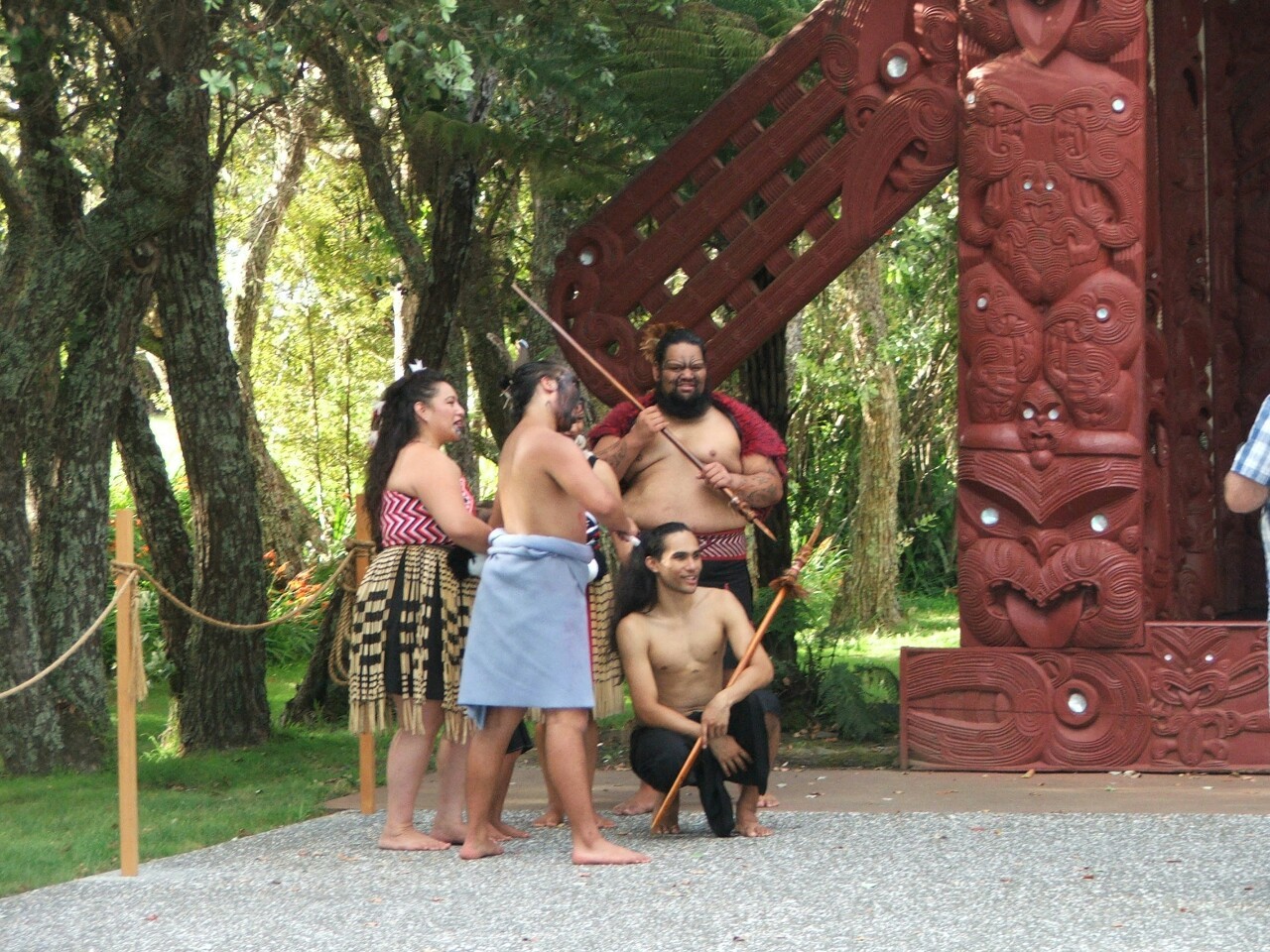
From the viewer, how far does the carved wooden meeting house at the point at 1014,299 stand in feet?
25.3

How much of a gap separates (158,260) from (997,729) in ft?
15.0

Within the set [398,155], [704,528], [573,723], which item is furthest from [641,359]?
[398,155]

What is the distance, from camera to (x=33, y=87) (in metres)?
8.38

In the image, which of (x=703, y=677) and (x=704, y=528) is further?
(x=704, y=528)

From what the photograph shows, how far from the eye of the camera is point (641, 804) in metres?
7.08

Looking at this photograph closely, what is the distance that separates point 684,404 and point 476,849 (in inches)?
82.1

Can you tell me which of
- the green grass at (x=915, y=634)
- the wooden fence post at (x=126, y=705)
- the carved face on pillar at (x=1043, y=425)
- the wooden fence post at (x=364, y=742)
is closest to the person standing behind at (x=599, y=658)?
the wooden fence post at (x=364, y=742)

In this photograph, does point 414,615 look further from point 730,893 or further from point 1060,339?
point 1060,339

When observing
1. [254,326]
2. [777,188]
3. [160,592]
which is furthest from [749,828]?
[254,326]

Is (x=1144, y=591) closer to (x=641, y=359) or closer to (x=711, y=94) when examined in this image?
(x=641, y=359)

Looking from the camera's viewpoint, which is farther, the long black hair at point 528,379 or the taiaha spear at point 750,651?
the taiaha spear at point 750,651

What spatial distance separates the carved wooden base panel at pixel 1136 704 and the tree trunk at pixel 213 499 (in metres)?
4.01

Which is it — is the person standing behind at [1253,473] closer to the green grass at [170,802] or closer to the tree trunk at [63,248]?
the green grass at [170,802]

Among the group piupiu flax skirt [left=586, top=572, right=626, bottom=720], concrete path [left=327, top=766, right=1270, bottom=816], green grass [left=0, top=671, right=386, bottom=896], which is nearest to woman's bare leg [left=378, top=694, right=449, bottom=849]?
piupiu flax skirt [left=586, top=572, right=626, bottom=720]
